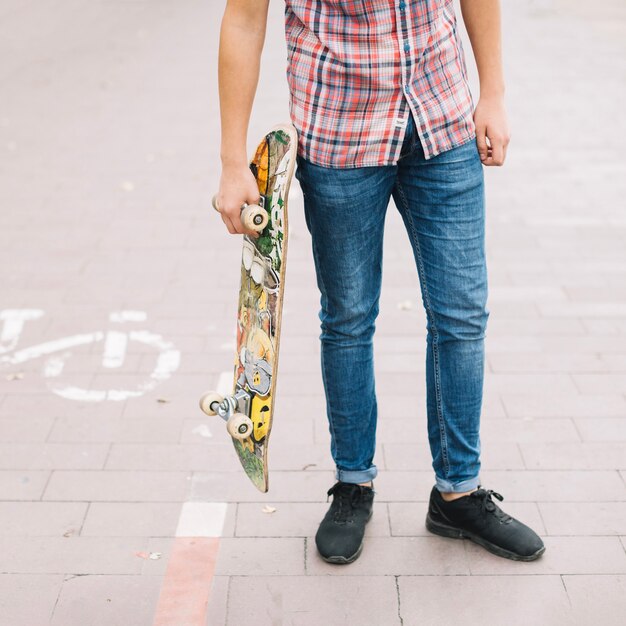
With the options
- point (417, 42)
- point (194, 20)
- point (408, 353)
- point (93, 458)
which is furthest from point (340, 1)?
point (194, 20)

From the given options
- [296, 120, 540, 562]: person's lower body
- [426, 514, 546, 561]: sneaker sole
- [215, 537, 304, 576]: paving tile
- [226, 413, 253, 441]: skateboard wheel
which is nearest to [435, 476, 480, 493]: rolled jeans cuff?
[296, 120, 540, 562]: person's lower body

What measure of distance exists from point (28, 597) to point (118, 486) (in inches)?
24.5

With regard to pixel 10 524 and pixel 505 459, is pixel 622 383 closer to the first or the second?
pixel 505 459

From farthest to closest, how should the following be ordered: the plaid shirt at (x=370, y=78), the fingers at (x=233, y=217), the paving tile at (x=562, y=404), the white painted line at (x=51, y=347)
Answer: the white painted line at (x=51, y=347)
the paving tile at (x=562, y=404)
the fingers at (x=233, y=217)
the plaid shirt at (x=370, y=78)

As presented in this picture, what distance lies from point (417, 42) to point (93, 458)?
1.84 metres

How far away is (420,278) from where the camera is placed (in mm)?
2768

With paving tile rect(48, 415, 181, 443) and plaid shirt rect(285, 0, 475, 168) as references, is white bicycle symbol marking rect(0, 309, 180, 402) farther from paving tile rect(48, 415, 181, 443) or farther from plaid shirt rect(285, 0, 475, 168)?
plaid shirt rect(285, 0, 475, 168)

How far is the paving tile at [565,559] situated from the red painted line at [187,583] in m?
0.76

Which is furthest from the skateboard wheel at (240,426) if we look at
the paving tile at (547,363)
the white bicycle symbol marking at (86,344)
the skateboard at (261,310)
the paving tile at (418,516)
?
the paving tile at (547,363)

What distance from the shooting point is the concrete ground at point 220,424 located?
9.05 ft

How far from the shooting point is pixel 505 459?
3.45 m

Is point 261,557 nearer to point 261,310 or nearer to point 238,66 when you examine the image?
point 261,310

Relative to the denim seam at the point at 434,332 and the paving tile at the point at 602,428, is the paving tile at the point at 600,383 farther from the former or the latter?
the denim seam at the point at 434,332

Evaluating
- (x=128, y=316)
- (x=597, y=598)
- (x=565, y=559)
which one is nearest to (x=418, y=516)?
(x=565, y=559)
